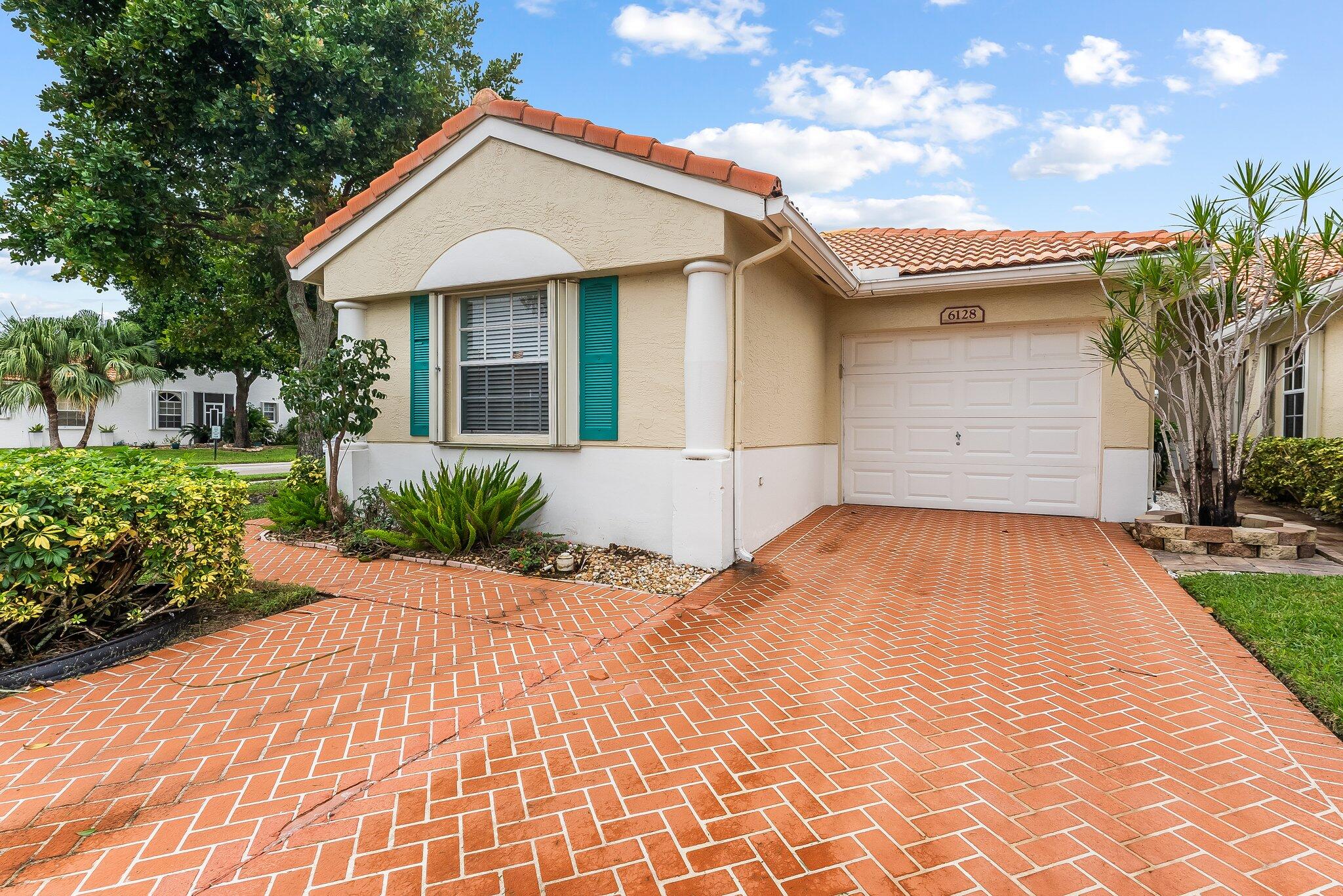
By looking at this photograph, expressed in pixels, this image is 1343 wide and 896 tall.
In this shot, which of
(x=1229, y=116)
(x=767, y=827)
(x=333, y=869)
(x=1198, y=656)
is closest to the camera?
(x=333, y=869)

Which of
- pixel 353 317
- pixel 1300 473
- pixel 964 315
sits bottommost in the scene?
pixel 1300 473

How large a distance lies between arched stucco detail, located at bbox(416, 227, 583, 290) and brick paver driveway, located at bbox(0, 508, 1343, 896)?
11.6ft

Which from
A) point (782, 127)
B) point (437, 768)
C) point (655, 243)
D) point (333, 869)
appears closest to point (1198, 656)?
point (437, 768)

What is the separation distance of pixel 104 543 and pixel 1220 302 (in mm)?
9298

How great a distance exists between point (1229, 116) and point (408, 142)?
41.4ft

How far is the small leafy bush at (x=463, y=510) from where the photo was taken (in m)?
6.08

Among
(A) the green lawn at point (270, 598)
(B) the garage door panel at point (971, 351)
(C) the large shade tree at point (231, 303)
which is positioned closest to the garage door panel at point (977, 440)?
(B) the garage door panel at point (971, 351)

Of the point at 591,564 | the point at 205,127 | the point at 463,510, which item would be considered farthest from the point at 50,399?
the point at 591,564

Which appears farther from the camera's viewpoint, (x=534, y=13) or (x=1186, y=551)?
(x=534, y=13)

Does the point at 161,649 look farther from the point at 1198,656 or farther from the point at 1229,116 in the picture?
the point at 1229,116

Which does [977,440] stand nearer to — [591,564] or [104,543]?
[591,564]

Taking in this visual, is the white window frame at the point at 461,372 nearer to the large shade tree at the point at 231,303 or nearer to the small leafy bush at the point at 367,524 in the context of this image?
the small leafy bush at the point at 367,524

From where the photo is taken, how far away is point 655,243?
5.73m

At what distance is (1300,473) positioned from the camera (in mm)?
8586
